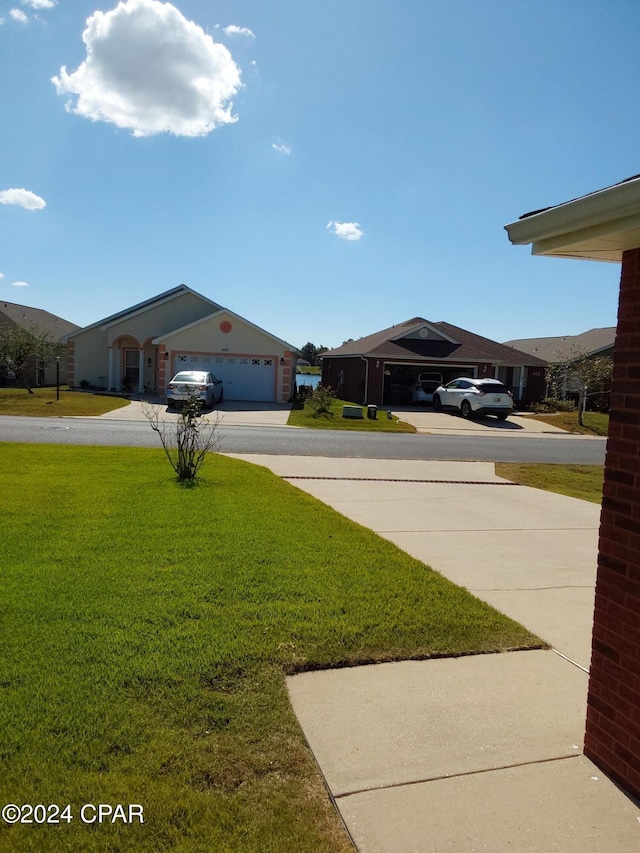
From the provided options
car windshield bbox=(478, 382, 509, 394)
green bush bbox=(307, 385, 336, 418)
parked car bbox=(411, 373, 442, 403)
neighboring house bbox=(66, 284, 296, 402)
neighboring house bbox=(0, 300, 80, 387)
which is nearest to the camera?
green bush bbox=(307, 385, 336, 418)

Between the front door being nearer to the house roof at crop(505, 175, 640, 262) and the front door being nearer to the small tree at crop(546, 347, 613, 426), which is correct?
the small tree at crop(546, 347, 613, 426)

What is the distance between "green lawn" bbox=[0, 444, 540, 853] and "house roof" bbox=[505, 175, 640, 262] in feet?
8.99

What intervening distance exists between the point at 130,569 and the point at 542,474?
10.8m

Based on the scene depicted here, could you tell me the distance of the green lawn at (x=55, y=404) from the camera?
22672 mm

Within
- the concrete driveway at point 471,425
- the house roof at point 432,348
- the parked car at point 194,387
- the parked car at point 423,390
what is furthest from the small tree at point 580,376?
the parked car at point 194,387

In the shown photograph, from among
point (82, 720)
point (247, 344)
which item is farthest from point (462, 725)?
point (247, 344)

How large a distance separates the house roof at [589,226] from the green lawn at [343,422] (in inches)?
760

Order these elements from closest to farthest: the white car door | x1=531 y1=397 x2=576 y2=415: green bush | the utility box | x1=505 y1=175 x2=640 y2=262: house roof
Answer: x1=505 y1=175 x2=640 y2=262: house roof → the utility box → the white car door → x1=531 y1=397 x2=576 y2=415: green bush

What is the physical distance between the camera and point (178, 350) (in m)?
30.7

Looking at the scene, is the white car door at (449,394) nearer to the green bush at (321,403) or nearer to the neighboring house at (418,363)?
the neighboring house at (418,363)

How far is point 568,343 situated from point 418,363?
63.9ft

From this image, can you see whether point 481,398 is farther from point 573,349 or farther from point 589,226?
point 589,226

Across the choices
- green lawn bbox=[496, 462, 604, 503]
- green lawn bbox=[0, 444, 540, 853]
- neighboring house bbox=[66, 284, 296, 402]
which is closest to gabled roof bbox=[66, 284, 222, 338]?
neighboring house bbox=[66, 284, 296, 402]

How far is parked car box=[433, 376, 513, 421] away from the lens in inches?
1083
